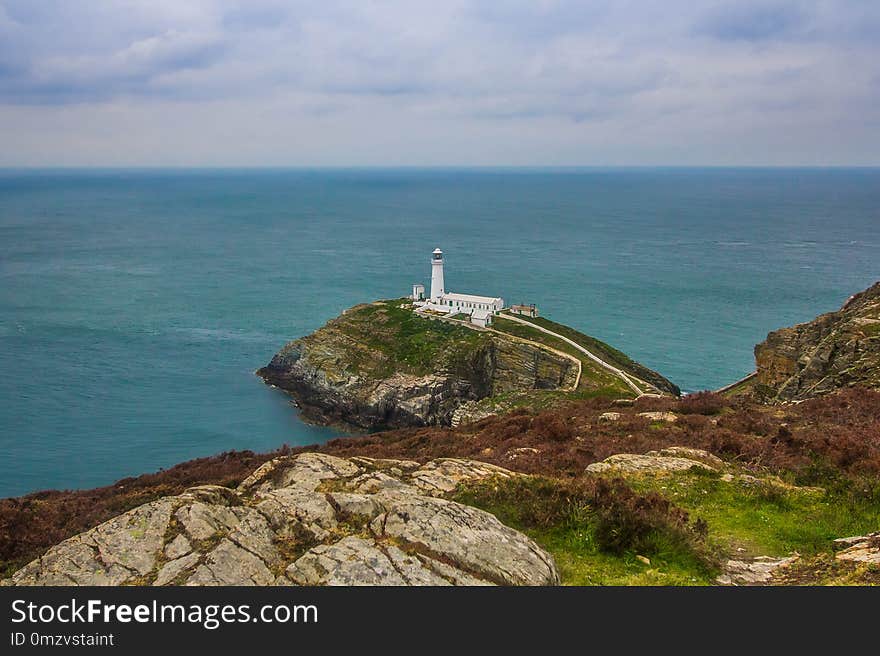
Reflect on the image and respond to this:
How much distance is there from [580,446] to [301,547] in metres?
12.0

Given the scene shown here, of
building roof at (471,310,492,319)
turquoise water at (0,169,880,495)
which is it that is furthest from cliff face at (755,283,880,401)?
building roof at (471,310,492,319)

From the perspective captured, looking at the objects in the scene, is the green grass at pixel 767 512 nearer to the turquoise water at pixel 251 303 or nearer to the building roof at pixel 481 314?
the turquoise water at pixel 251 303

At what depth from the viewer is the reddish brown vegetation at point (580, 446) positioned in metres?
16.8

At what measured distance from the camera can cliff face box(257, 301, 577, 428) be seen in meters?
65.7

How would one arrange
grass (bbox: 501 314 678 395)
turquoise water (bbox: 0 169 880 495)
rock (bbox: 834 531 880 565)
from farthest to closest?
1. grass (bbox: 501 314 678 395)
2. turquoise water (bbox: 0 169 880 495)
3. rock (bbox: 834 531 880 565)

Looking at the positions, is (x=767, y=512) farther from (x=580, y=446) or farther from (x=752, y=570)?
(x=580, y=446)

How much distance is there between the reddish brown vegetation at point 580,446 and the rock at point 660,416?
0.38m

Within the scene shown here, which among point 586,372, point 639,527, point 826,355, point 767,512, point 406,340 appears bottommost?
point 586,372

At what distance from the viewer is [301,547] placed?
1205cm

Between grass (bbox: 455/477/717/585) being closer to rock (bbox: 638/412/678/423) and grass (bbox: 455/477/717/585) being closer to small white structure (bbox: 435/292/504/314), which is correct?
rock (bbox: 638/412/678/423)

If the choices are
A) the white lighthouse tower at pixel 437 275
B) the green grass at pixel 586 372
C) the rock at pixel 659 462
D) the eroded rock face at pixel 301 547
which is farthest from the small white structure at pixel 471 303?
the eroded rock face at pixel 301 547

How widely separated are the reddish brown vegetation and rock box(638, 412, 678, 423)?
0.38 meters

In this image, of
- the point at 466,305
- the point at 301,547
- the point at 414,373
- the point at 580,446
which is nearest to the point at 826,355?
the point at 580,446
